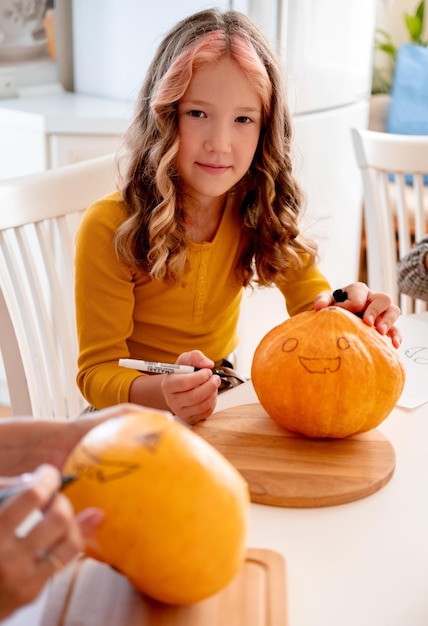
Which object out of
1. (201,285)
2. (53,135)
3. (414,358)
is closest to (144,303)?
(201,285)

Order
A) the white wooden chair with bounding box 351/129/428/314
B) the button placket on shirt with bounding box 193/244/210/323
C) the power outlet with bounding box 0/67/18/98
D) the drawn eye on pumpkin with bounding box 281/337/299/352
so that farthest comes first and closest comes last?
the power outlet with bounding box 0/67/18/98
the white wooden chair with bounding box 351/129/428/314
the button placket on shirt with bounding box 193/244/210/323
the drawn eye on pumpkin with bounding box 281/337/299/352

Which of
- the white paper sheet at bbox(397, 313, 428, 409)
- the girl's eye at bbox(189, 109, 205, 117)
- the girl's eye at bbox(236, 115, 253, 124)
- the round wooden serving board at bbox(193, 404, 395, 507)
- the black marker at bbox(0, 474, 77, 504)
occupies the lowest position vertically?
the white paper sheet at bbox(397, 313, 428, 409)

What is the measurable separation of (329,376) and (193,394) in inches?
7.0

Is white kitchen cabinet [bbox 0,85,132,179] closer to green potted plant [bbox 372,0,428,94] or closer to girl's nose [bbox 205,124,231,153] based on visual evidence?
girl's nose [bbox 205,124,231,153]

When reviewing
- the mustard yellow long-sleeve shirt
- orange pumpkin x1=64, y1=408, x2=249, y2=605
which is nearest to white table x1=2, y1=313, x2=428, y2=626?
orange pumpkin x1=64, y1=408, x2=249, y2=605

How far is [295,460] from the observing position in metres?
0.98

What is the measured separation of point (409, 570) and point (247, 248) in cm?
82

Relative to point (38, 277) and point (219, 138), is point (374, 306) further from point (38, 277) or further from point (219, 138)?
point (38, 277)

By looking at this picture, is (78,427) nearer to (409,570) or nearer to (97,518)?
(97,518)

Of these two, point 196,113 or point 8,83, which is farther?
point 8,83

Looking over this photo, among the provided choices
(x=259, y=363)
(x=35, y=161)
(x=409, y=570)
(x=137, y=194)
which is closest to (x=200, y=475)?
(x=409, y=570)

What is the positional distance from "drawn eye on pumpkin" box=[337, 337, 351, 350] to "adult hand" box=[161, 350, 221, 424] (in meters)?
0.17

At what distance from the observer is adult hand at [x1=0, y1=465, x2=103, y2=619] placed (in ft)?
1.89

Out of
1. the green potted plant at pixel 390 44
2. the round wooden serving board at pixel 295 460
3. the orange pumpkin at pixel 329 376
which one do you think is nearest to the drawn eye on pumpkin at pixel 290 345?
the orange pumpkin at pixel 329 376
